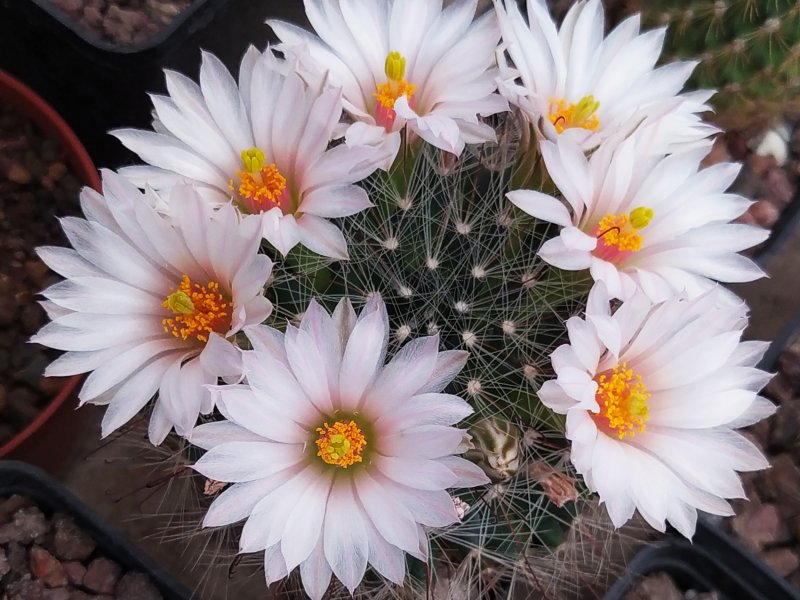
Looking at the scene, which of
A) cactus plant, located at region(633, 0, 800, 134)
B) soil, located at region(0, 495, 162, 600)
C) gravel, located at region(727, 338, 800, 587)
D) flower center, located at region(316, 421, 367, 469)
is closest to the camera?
flower center, located at region(316, 421, 367, 469)

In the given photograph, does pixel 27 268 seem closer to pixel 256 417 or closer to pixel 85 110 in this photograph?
pixel 85 110

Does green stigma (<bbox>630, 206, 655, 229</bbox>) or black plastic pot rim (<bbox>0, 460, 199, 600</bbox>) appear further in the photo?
black plastic pot rim (<bbox>0, 460, 199, 600</bbox>)

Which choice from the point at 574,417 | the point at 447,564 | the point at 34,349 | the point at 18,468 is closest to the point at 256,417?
the point at 574,417

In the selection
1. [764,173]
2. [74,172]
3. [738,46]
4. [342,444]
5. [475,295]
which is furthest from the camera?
[764,173]

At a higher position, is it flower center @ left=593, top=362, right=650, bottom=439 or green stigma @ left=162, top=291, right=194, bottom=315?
green stigma @ left=162, top=291, right=194, bottom=315

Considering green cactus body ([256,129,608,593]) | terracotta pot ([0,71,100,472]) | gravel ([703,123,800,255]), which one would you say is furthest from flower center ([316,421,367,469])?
gravel ([703,123,800,255])

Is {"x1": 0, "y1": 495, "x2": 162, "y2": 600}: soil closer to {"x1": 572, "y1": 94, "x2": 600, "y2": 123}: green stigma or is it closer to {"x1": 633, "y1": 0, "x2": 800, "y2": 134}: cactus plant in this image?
{"x1": 572, "y1": 94, "x2": 600, "y2": 123}: green stigma

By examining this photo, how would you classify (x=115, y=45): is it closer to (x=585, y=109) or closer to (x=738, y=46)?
(x=585, y=109)

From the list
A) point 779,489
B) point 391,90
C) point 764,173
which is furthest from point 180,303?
point 764,173
